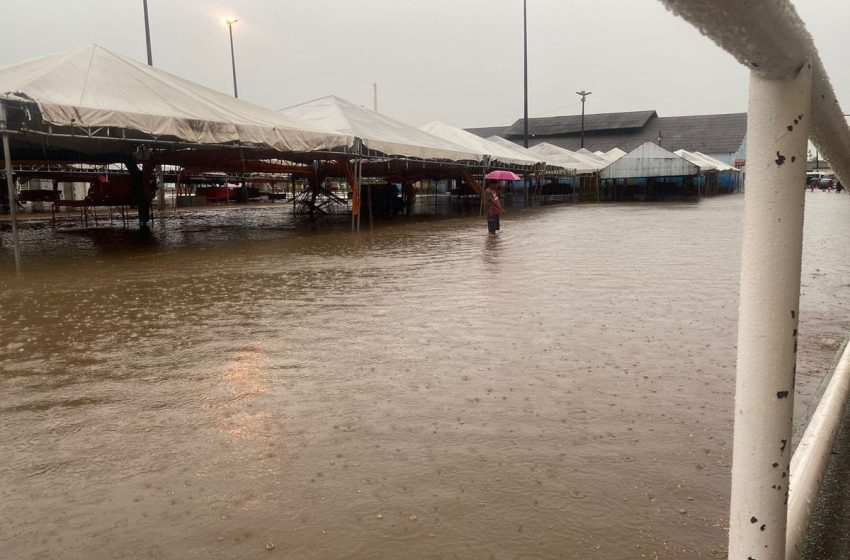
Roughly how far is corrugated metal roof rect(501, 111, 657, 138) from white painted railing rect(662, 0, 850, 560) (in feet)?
246

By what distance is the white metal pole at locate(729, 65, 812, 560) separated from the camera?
4.04 feet

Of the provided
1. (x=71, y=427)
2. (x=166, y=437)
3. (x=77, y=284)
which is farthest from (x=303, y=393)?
(x=77, y=284)

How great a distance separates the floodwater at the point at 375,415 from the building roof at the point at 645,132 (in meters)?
66.6

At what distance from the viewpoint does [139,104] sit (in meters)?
11.2

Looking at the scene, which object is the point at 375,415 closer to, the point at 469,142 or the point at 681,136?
the point at 469,142

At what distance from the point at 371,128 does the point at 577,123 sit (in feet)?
213

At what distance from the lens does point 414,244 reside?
13359 mm

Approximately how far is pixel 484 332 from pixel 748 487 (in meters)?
4.14

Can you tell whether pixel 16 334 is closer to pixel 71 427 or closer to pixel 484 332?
pixel 71 427

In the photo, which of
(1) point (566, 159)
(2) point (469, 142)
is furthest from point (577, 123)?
(2) point (469, 142)

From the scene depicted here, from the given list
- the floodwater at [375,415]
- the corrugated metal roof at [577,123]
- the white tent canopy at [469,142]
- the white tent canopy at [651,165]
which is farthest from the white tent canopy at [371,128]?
the corrugated metal roof at [577,123]

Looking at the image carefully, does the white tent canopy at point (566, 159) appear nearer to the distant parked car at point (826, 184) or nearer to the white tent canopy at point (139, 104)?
the white tent canopy at point (139, 104)

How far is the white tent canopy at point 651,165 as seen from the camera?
33844 millimetres

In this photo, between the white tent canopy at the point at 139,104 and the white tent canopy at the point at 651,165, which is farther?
the white tent canopy at the point at 651,165
